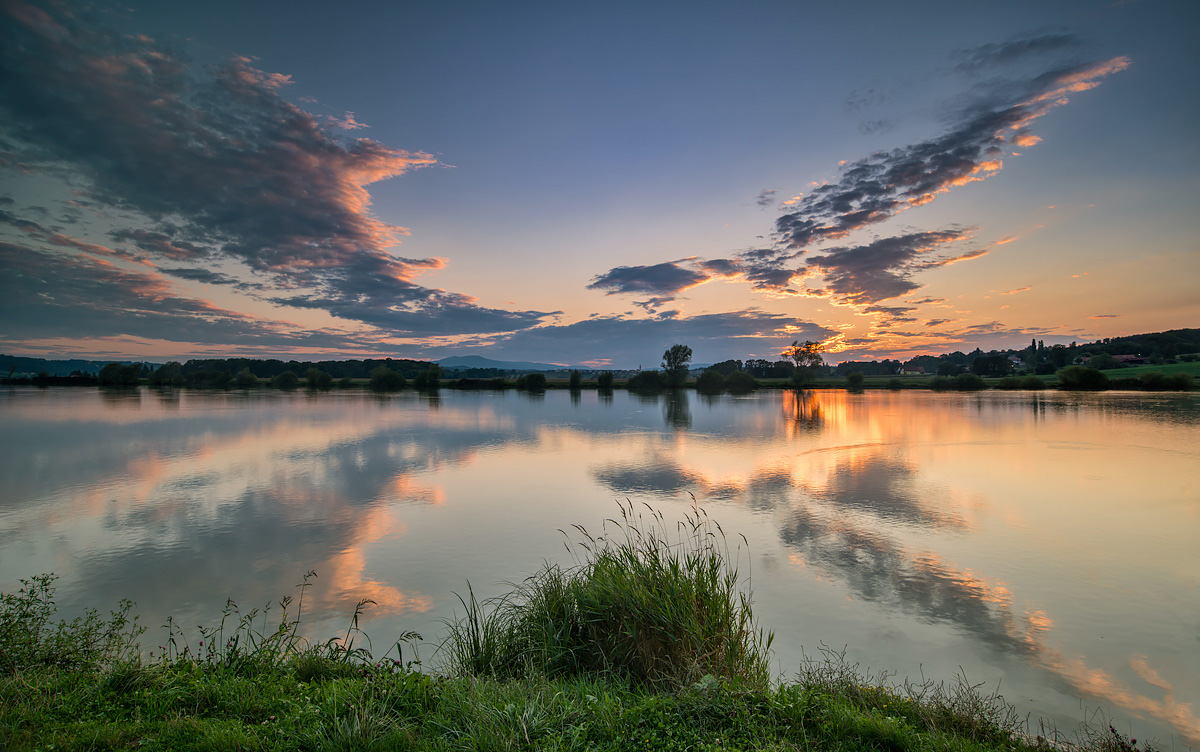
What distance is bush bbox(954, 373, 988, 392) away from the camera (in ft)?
235

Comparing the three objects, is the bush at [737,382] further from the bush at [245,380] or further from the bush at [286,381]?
the bush at [245,380]

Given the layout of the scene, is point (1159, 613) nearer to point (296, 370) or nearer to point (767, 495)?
point (767, 495)

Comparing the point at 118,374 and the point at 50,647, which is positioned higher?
the point at 118,374

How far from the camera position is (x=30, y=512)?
11.0 metres

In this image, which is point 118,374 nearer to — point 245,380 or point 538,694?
point 245,380

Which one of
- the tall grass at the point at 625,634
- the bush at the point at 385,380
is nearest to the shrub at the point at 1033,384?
the tall grass at the point at 625,634

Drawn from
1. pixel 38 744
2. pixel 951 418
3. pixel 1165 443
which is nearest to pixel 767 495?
pixel 38 744

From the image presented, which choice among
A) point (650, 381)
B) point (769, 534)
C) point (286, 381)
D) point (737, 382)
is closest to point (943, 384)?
point (737, 382)

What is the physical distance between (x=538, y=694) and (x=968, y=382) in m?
89.2

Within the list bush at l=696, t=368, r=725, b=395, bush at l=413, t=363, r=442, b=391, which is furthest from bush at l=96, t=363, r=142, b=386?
bush at l=696, t=368, r=725, b=395

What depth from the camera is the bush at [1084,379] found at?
5909 cm

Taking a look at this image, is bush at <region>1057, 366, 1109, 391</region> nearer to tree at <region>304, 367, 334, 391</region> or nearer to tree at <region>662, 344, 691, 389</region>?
tree at <region>662, 344, 691, 389</region>

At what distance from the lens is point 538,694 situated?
369 cm

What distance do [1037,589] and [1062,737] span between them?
4.13 metres
